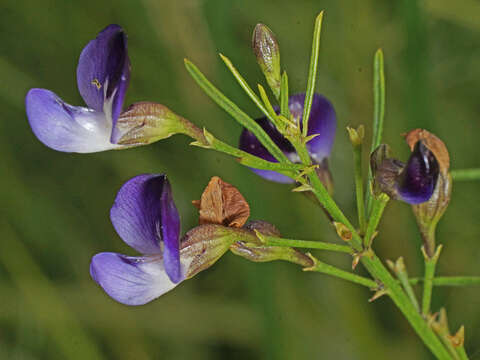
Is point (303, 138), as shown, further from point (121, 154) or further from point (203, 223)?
point (121, 154)

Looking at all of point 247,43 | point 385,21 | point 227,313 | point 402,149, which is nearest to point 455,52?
point 385,21

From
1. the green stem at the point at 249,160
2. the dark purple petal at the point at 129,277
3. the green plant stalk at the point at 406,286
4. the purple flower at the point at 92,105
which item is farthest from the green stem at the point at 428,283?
the purple flower at the point at 92,105

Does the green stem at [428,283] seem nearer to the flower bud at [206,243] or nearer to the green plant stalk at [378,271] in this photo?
the green plant stalk at [378,271]

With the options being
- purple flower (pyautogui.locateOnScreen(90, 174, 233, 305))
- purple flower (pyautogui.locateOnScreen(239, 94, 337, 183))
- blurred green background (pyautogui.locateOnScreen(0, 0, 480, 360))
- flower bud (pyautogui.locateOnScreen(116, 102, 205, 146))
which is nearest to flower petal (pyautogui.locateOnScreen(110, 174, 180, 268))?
purple flower (pyautogui.locateOnScreen(90, 174, 233, 305))

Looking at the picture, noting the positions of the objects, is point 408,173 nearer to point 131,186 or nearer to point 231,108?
point 231,108

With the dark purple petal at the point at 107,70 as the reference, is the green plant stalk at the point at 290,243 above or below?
below

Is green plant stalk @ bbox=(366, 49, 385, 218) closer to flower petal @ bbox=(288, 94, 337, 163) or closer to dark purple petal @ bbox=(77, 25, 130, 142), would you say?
→ flower petal @ bbox=(288, 94, 337, 163)
